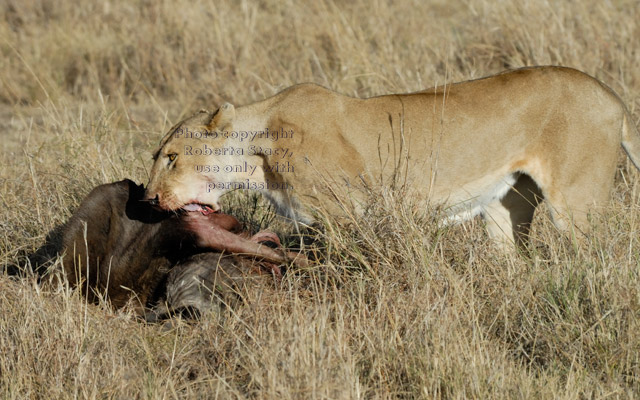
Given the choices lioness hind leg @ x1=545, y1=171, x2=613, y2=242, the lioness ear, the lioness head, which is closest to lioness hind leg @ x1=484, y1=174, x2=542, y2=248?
lioness hind leg @ x1=545, y1=171, x2=613, y2=242

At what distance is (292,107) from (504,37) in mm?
3737

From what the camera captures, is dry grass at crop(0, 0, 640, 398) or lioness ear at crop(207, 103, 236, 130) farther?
lioness ear at crop(207, 103, 236, 130)

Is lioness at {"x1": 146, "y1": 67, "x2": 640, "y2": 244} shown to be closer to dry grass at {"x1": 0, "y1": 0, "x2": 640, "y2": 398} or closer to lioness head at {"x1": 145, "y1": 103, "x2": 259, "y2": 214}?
lioness head at {"x1": 145, "y1": 103, "x2": 259, "y2": 214}

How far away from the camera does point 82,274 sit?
4.44m

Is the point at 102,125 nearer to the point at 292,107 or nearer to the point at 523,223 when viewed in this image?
the point at 292,107

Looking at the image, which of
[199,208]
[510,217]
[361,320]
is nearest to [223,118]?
[199,208]

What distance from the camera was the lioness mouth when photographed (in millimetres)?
4793

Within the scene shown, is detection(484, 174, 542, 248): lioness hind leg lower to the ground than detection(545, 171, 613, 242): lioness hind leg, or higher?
lower

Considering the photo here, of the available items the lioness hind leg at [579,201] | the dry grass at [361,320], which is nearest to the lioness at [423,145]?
the lioness hind leg at [579,201]

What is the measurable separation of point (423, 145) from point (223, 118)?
1.10 meters

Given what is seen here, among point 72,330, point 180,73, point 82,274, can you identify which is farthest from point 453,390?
point 180,73

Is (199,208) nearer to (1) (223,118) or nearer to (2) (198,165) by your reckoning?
(2) (198,165)

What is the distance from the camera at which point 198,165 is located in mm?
4859

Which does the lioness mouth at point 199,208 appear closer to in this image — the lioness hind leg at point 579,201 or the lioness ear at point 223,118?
the lioness ear at point 223,118
